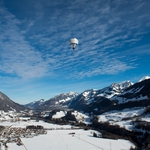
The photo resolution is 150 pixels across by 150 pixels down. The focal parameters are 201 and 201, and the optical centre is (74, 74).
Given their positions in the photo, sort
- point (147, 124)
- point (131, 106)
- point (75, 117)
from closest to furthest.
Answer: point (147, 124) → point (131, 106) → point (75, 117)

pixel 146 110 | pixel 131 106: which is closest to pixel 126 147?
pixel 146 110

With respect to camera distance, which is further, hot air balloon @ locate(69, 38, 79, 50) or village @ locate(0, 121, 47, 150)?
village @ locate(0, 121, 47, 150)

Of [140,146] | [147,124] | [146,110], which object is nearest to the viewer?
[140,146]

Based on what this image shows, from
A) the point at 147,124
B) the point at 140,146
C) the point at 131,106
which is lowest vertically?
the point at 140,146

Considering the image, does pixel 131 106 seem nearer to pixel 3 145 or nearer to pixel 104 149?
pixel 104 149

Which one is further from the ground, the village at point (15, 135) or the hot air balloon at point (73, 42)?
the hot air balloon at point (73, 42)

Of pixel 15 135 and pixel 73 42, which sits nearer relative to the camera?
pixel 73 42

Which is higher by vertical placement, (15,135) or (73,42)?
(73,42)

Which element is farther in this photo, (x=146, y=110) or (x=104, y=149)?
(x=146, y=110)

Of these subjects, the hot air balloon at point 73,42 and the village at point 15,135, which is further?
the village at point 15,135

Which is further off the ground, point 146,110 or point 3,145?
point 146,110

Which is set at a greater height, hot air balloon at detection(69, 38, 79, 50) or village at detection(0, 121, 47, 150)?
hot air balloon at detection(69, 38, 79, 50)
